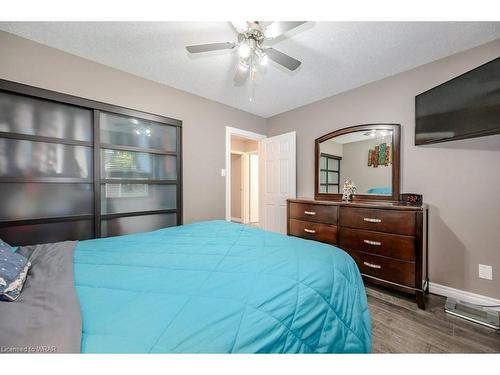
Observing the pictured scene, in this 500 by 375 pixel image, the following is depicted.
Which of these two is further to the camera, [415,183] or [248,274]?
[415,183]

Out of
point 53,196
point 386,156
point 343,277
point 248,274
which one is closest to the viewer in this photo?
point 248,274

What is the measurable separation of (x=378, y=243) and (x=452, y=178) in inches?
38.3

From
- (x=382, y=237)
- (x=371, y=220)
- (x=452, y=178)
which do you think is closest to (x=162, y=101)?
(x=371, y=220)

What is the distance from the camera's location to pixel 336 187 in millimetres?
A: 2879

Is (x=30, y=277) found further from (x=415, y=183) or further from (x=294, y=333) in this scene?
(x=415, y=183)

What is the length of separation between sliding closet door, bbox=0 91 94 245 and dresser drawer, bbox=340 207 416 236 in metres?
2.77

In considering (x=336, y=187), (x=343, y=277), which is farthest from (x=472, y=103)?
(x=343, y=277)

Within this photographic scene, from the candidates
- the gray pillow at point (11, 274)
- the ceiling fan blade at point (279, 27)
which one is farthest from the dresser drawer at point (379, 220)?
the gray pillow at point (11, 274)

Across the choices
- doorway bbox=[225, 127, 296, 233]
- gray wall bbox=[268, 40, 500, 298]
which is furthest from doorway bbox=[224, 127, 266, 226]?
gray wall bbox=[268, 40, 500, 298]

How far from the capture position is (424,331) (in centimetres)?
151

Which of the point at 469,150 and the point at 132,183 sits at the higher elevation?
the point at 469,150

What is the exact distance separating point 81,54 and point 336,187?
3.34 meters

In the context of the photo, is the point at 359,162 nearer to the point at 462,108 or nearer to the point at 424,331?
the point at 462,108

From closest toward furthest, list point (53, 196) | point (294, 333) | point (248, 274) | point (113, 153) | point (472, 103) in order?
point (294, 333) < point (248, 274) < point (472, 103) < point (53, 196) < point (113, 153)
